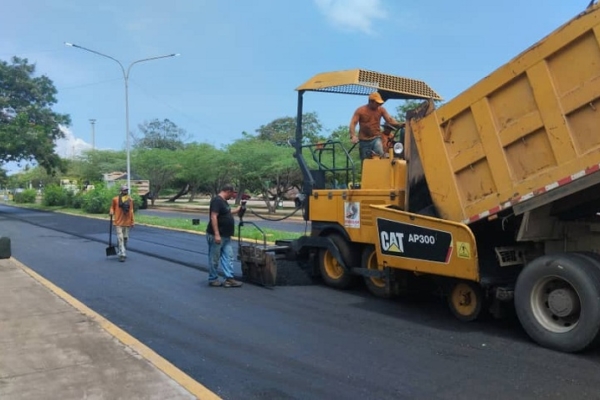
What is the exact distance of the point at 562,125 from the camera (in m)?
5.18

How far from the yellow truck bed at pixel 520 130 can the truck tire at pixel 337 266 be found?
2023mm

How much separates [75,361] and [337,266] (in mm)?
4555

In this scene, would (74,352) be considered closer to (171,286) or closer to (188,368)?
(188,368)

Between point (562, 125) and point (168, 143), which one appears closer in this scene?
point (562, 125)

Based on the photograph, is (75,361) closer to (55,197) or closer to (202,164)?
(202,164)

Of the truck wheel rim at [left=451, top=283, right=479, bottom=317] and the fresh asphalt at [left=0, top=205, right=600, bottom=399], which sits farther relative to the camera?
the truck wheel rim at [left=451, top=283, right=479, bottom=317]

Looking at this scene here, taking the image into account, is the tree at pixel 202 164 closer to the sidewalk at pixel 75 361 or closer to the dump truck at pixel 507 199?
the dump truck at pixel 507 199

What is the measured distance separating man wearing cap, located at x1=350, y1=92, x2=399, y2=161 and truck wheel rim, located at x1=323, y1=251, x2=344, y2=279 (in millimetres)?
1594

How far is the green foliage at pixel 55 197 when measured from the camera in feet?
141

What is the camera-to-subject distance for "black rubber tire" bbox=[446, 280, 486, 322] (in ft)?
20.5

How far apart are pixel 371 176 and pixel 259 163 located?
97.4ft

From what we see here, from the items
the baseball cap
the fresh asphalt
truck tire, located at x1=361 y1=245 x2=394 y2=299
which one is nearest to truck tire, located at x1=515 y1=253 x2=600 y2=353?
the fresh asphalt

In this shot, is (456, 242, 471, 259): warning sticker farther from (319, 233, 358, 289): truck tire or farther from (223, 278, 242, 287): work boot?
(223, 278, 242, 287): work boot

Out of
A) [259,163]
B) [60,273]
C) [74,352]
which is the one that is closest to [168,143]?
[259,163]
